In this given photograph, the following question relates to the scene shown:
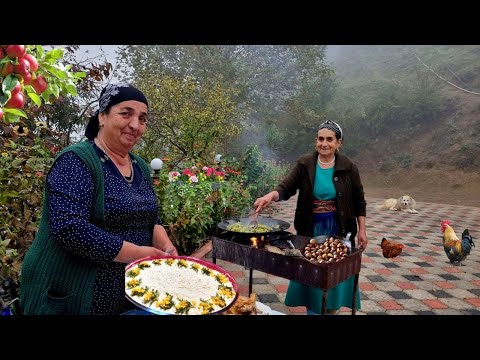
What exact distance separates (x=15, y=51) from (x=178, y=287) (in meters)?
1.20

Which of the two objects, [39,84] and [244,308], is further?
[244,308]

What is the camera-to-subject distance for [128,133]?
1.68m

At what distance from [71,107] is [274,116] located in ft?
50.0

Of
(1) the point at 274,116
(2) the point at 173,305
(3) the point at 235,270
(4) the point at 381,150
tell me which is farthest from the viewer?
(4) the point at 381,150

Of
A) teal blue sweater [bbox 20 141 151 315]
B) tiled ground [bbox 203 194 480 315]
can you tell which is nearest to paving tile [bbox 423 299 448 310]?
tiled ground [bbox 203 194 480 315]

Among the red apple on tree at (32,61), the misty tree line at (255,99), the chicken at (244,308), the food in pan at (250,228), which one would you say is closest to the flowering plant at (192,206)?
the misty tree line at (255,99)

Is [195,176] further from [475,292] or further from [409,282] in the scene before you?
[475,292]

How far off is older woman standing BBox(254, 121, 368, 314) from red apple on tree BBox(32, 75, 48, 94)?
75.9 inches

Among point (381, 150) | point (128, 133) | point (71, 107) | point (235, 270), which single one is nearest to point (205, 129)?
point (71, 107)

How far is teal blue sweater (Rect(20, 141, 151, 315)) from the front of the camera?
148 cm

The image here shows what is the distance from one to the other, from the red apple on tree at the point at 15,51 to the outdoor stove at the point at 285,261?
200 cm

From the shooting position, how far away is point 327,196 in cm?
312

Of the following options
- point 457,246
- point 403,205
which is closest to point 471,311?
point 457,246

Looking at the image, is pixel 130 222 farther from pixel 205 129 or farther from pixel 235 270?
pixel 205 129
